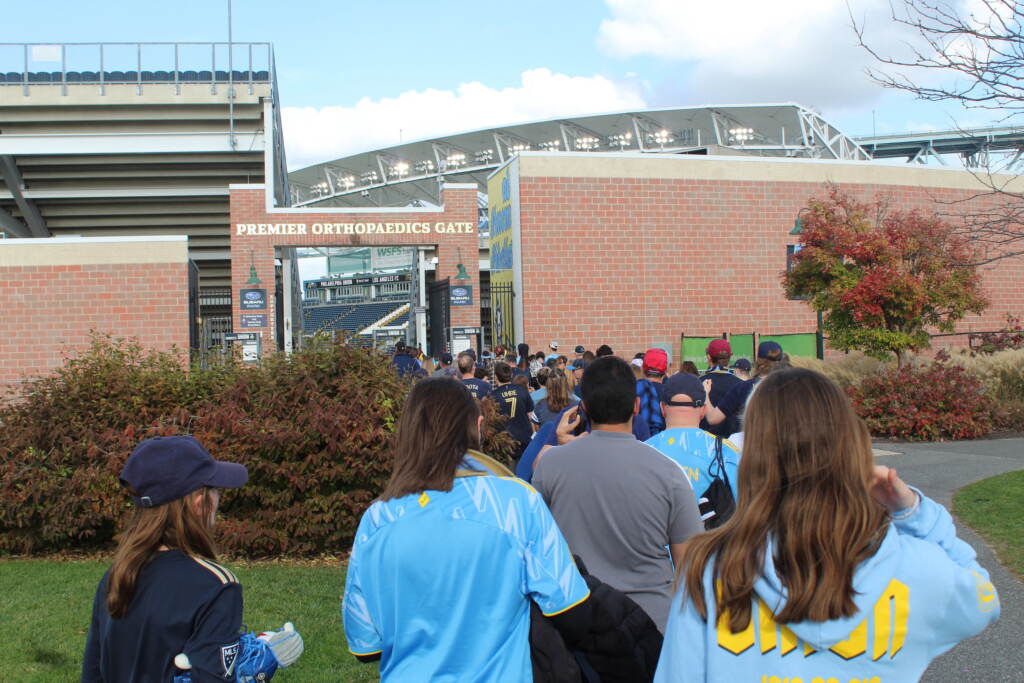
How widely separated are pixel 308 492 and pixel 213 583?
6.11 m

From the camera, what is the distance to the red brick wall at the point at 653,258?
72.8 ft

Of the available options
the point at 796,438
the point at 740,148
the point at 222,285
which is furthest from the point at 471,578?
the point at 740,148

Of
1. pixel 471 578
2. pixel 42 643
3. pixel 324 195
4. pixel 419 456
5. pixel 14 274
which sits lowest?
pixel 42 643

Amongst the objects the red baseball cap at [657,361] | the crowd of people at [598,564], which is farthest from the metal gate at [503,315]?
the crowd of people at [598,564]

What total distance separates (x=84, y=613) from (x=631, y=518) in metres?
5.10

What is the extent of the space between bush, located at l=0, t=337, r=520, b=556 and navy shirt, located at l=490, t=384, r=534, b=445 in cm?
23

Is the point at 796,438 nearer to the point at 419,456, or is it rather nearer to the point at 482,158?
the point at 419,456

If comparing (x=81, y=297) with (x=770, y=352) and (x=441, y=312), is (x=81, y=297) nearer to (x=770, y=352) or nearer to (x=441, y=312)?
(x=441, y=312)

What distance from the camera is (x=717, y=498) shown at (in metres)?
4.41

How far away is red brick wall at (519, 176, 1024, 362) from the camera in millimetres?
22188

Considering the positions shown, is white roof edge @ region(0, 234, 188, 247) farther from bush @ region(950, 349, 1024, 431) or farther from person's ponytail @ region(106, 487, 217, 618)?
person's ponytail @ region(106, 487, 217, 618)

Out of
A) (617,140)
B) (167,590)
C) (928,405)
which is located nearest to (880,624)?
(167,590)

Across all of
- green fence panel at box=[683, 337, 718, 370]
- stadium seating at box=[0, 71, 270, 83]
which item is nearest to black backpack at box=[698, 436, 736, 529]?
green fence panel at box=[683, 337, 718, 370]

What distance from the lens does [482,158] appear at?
52156 millimetres
